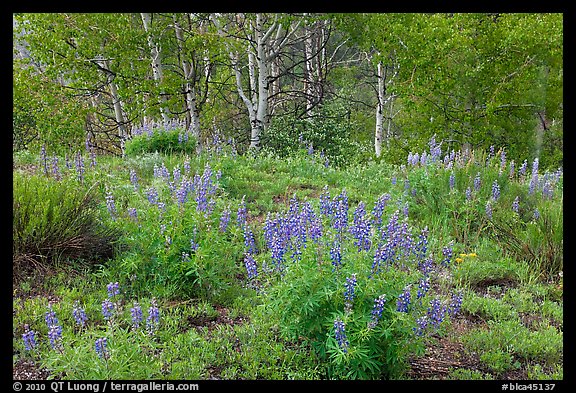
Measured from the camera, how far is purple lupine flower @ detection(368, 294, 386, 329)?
10.2 feet

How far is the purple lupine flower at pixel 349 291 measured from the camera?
123 inches

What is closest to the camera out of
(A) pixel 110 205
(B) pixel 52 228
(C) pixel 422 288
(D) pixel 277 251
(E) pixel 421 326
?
(E) pixel 421 326

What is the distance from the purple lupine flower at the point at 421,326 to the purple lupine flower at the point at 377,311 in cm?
26

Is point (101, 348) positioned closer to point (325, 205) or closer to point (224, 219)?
point (224, 219)

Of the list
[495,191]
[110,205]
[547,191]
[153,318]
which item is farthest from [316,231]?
[547,191]

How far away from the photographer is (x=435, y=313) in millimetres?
3348

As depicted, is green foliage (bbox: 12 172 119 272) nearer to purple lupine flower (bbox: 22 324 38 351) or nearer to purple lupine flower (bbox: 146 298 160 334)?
purple lupine flower (bbox: 22 324 38 351)

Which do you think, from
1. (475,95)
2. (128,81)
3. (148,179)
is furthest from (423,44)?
(148,179)

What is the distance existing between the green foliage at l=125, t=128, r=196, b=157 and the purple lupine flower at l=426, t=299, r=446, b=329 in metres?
6.51

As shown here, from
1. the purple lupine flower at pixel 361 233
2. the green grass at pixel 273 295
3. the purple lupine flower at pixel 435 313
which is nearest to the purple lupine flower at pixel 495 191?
the green grass at pixel 273 295

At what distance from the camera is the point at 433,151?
26.8 feet

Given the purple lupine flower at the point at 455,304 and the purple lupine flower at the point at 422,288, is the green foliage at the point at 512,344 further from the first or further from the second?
the purple lupine flower at the point at 422,288

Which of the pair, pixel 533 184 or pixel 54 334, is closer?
pixel 54 334

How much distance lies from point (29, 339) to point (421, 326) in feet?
8.09
